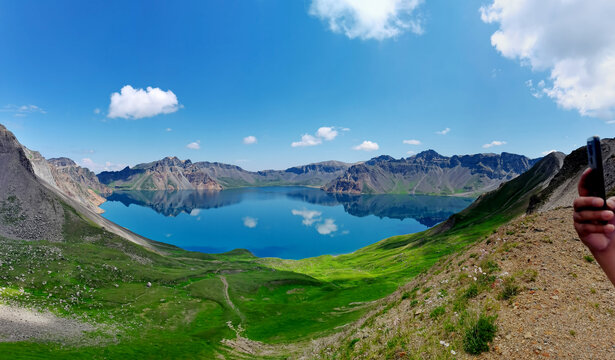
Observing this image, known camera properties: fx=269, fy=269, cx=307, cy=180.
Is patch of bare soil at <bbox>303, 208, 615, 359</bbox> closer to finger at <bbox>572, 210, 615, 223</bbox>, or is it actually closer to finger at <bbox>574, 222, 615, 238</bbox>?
finger at <bbox>574, 222, 615, 238</bbox>

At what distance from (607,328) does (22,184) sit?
169m

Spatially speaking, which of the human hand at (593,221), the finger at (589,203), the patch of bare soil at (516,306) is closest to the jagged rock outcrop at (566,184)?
the patch of bare soil at (516,306)

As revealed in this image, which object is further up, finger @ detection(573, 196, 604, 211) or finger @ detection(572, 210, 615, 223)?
finger @ detection(573, 196, 604, 211)

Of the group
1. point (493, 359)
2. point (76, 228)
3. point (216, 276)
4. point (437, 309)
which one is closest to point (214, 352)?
point (437, 309)

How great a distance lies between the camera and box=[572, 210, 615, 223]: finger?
4.51m

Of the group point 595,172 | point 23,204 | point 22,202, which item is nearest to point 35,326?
point 595,172

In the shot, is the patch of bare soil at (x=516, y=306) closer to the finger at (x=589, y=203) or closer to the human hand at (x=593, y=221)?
the human hand at (x=593, y=221)

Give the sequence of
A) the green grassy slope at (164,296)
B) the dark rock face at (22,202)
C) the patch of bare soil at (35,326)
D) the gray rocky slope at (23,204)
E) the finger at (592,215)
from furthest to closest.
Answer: the gray rocky slope at (23,204)
the dark rock face at (22,202)
the green grassy slope at (164,296)
the patch of bare soil at (35,326)
the finger at (592,215)

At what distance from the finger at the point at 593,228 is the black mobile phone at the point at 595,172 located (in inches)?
18.8

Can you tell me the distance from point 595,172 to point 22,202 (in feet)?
515

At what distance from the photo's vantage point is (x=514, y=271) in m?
18.3

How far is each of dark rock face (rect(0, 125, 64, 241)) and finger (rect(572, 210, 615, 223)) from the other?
13640 cm

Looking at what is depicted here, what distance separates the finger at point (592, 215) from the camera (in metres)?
4.51

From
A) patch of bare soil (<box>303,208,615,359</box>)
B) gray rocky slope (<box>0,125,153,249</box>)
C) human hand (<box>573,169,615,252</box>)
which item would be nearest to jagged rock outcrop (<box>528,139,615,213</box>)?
patch of bare soil (<box>303,208,615,359</box>)
